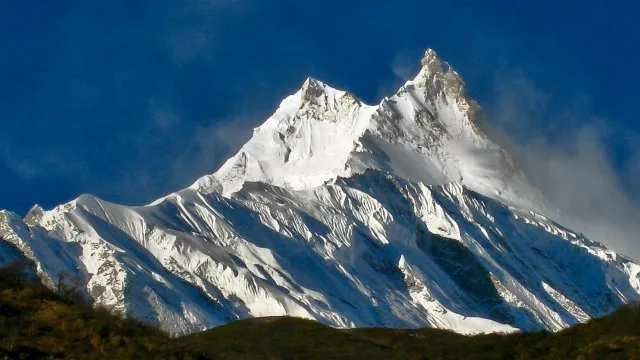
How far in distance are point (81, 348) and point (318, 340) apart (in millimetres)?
15416

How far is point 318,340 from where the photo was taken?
50.3m

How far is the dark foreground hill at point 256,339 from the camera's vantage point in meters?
36.7

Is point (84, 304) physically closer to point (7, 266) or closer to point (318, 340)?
point (7, 266)

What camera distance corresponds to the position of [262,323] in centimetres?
5612

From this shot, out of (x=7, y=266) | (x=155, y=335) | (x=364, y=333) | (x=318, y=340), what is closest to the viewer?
(x=155, y=335)

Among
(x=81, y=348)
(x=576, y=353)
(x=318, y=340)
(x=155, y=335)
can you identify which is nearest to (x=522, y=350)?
(x=576, y=353)

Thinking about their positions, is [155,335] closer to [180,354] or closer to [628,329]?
[180,354]

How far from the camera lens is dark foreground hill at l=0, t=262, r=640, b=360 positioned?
36.7 metres

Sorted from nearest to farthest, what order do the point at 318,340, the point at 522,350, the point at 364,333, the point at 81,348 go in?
the point at 81,348 → the point at 522,350 → the point at 318,340 → the point at 364,333

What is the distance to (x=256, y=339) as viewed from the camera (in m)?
51.1

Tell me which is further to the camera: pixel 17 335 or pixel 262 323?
pixel 262 323

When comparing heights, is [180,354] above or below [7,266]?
below

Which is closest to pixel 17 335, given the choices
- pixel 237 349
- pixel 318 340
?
pixel 237 349

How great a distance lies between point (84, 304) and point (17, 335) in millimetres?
4878
